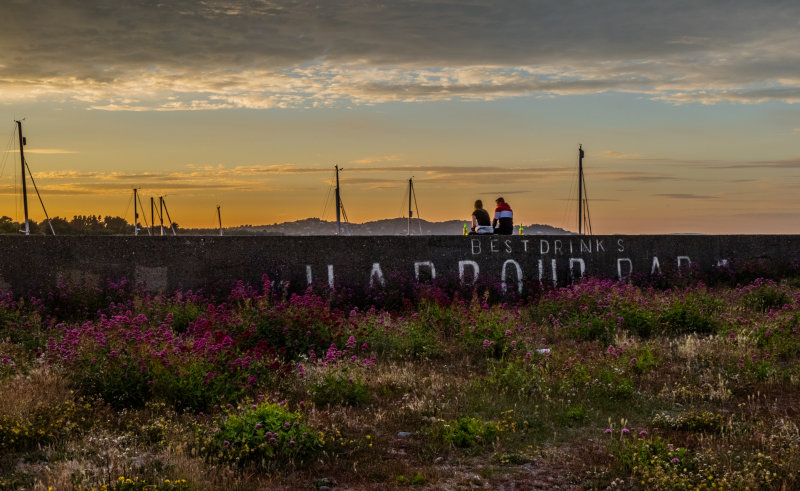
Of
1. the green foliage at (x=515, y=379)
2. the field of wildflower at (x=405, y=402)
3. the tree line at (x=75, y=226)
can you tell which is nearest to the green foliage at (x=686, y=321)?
the field of wildflower at (x=405, y=402)

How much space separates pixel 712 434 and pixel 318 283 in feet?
30.1

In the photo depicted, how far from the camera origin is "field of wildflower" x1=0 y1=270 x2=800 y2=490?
235 inches

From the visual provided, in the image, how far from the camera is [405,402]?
26.2 ft

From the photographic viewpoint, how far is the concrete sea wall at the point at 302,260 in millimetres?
14320

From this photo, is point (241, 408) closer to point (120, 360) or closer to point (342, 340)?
point (120, 360)

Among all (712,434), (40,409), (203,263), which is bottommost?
(712,434)

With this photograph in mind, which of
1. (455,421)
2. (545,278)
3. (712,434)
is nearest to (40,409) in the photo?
(455,421)

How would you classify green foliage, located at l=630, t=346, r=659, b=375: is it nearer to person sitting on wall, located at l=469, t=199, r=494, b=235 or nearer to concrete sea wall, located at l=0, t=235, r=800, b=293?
concrete sea wall, located at l=0, t=235, r=800, b=293

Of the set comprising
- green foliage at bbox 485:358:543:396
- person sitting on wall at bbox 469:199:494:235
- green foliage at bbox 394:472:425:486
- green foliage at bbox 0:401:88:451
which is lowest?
green foliage at bbox 394:472:425:486

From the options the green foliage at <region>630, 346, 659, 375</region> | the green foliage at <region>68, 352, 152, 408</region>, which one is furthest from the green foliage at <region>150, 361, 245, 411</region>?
the green foliage at <region>630, 346, 659, 375</region>

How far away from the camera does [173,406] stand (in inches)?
293

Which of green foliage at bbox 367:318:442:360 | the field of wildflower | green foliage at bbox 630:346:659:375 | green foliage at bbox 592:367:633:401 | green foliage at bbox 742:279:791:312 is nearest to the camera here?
the field of wildflower

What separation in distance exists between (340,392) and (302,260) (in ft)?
24.4

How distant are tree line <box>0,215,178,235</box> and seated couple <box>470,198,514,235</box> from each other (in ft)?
107
